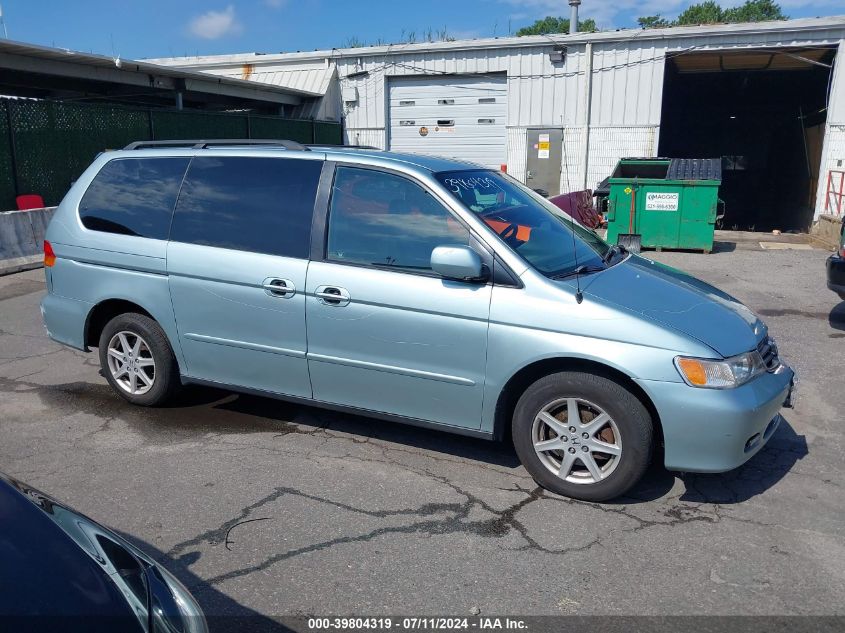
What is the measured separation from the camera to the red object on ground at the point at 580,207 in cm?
1337

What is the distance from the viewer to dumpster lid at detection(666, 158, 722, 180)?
13.3 m

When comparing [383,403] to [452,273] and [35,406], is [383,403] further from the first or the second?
[35,406]

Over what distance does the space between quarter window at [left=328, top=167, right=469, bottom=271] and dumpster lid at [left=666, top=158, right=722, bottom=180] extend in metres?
10.5

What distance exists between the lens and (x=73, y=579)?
1.96 meters

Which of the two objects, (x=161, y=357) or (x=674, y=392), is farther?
(x=161, y=357)

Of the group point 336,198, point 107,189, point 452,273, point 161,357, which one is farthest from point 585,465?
point 107,189

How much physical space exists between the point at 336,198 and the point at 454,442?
1780 millimetres

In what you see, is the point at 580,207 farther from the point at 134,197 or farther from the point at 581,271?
the point at 134,197

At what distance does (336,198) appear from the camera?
4453 millimetres

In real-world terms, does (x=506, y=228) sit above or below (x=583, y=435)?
above

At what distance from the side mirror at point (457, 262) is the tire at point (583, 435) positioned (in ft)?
2.34

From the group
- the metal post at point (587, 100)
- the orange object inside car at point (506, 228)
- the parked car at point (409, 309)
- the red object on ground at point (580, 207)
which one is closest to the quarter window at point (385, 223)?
the parked car at point (409, 309)

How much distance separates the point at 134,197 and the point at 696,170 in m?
11.3

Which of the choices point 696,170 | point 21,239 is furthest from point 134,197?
point 696,170
